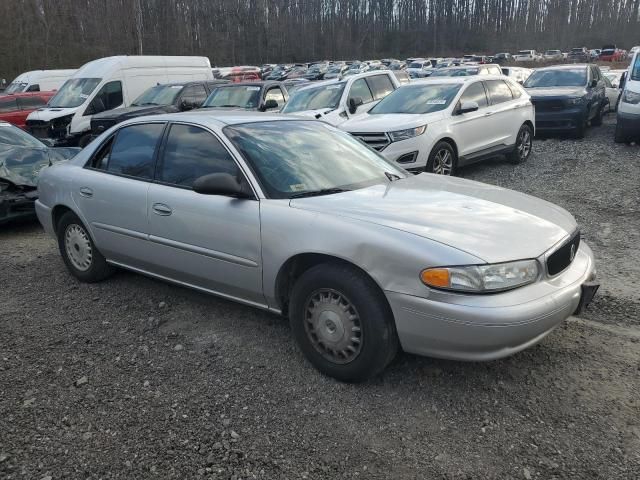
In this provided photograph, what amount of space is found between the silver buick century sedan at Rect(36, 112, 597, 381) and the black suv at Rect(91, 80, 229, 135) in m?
8.97

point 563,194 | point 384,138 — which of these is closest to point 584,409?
point 563,194

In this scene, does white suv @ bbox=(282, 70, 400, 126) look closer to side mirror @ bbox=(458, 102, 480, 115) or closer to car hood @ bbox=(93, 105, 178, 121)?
side mirror @ bbox=(458, 102, 480, 115)

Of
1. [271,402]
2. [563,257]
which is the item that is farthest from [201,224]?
[563,257]

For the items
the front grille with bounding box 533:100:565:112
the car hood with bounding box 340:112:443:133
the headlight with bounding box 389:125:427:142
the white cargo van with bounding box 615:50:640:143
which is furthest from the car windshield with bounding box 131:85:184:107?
the white cargo van with bounding box 615:50:640:143

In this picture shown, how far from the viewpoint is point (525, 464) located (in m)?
2.60

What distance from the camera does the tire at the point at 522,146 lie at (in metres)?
9.81

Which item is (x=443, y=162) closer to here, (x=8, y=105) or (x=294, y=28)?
(x=8, y=105)

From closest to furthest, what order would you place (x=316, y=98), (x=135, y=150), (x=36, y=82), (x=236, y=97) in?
1. (x=135, y=150)
2. (x=316, y=98)
3. (x=236, y=97)
4. (x=36, y=82)

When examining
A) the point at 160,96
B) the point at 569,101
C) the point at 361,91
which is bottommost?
the point at 160,96

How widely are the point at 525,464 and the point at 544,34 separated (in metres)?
94.1

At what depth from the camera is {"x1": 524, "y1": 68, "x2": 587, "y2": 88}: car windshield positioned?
12.7 m

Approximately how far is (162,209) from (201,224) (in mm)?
452

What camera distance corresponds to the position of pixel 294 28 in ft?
259

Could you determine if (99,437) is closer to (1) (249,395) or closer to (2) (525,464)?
(1) (249,395)
